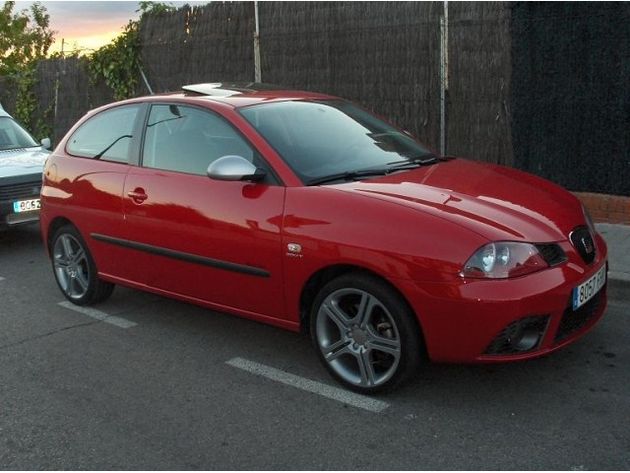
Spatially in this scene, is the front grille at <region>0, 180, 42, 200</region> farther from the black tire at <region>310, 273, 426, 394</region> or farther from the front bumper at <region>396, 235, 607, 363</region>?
the front bumper at <region>396, 235, 607, 363</region>

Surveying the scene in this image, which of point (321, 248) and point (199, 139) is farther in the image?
point (199, 139)

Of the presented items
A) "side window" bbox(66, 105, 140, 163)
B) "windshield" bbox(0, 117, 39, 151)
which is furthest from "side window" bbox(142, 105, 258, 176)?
"windshield" bbox(0, 117, 39, 151)

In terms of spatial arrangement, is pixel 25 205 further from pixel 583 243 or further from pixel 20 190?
pixel 583 243

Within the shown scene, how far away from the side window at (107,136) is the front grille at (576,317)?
10.2 feet

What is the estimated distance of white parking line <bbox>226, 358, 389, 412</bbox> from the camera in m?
3.81

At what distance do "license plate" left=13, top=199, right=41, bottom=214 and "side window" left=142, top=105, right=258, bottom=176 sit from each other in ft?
10.9

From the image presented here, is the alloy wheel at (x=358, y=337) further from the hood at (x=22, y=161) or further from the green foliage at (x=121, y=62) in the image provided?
the green foliage at (x=121, y=62)

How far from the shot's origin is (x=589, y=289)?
380 cm

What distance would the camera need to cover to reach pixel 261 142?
4.33 metres

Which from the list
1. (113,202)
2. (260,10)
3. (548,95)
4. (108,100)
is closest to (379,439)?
(113,202)

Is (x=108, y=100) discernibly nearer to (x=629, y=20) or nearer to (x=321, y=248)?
(x=629, y=20)

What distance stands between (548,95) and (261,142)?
4263 mm

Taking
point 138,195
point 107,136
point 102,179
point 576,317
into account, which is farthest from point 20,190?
point 576,317

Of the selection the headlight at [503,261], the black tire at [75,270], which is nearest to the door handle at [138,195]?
the black tire at [75,270]
